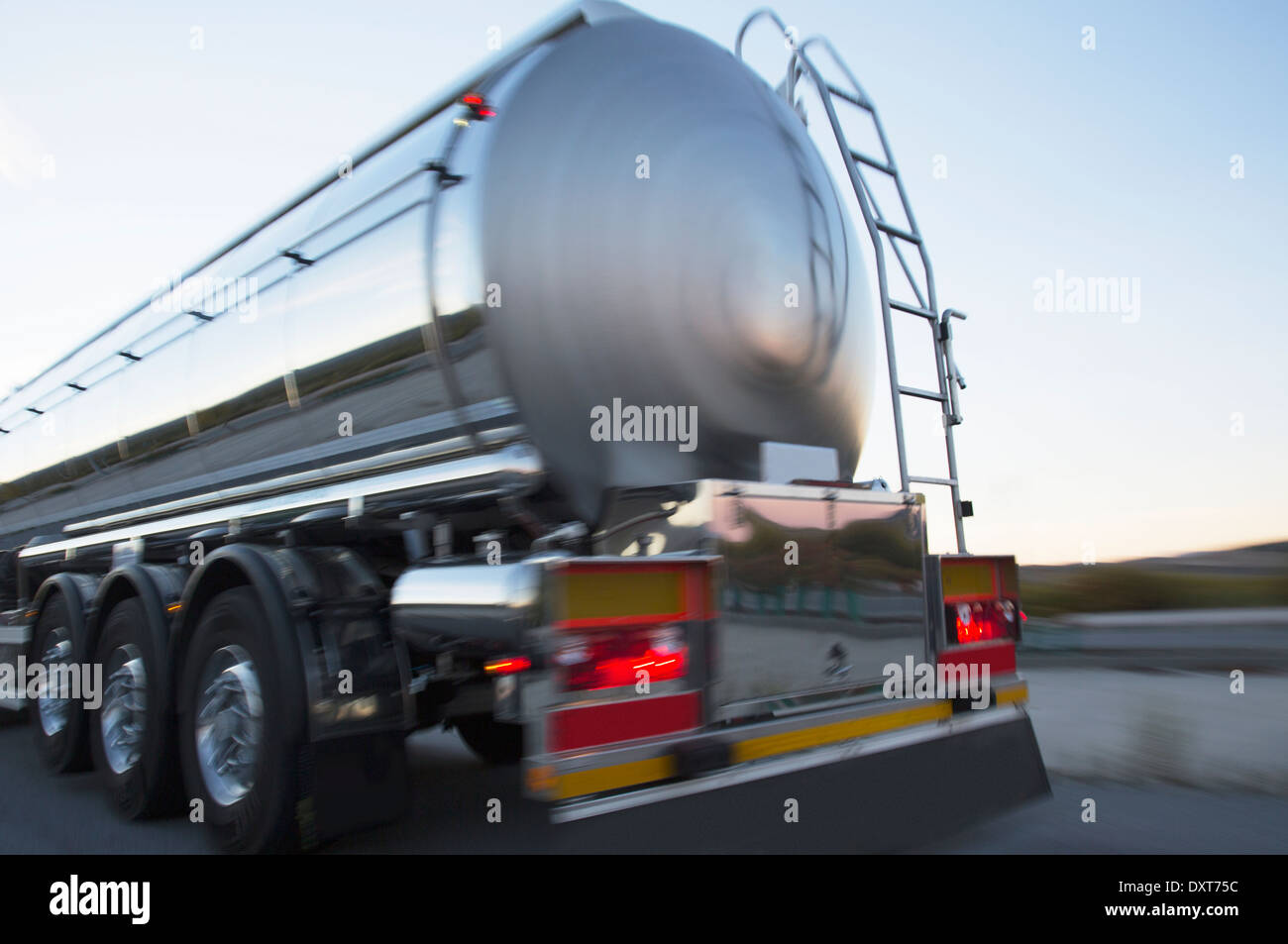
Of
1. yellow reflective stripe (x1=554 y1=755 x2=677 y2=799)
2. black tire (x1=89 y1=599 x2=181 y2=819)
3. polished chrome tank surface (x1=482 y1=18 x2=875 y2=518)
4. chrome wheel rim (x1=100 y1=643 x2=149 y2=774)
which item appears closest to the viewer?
yellow reflective stripe (x1=554 y1=755 x2=677 y2=799)

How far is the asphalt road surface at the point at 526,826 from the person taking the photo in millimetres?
3766

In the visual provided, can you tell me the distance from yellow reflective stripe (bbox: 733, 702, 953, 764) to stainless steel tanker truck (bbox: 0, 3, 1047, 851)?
0.02 metres

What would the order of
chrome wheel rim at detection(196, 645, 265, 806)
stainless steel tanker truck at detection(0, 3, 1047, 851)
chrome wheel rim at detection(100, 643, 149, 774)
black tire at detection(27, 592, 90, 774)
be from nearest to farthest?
stainless steel tanker truck at detection(0, 3, 1047, 851)
chrome wheel rim at detection(196, 645, 265, 806)
chrome wheel rim at detection(100, 643, 149, 774)
black tire at detection(27, 592, 90, 774)

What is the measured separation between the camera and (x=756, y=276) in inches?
135

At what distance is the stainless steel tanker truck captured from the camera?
9.14 ft

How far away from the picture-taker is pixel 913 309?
4180 millimetres

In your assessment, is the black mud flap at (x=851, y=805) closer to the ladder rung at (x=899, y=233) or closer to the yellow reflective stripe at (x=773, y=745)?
the yellow reflective stripe at (x=773, y=745)

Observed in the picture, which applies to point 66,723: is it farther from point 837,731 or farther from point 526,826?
point 837,731

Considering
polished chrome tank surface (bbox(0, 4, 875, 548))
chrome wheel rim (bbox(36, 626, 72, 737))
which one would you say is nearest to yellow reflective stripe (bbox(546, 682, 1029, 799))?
polished chrome tank surface (bbox(0, 4, 875, 548))

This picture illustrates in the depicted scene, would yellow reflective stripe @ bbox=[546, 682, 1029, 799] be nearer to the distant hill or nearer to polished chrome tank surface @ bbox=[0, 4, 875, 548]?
polished chrome tank surface @ bbox=[0, 4, 875, 548]

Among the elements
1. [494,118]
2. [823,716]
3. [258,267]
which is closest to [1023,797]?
[823,716]

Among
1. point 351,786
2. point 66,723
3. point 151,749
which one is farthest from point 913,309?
point 66,723

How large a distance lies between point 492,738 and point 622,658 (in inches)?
125

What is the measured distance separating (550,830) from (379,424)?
1.70 meters
